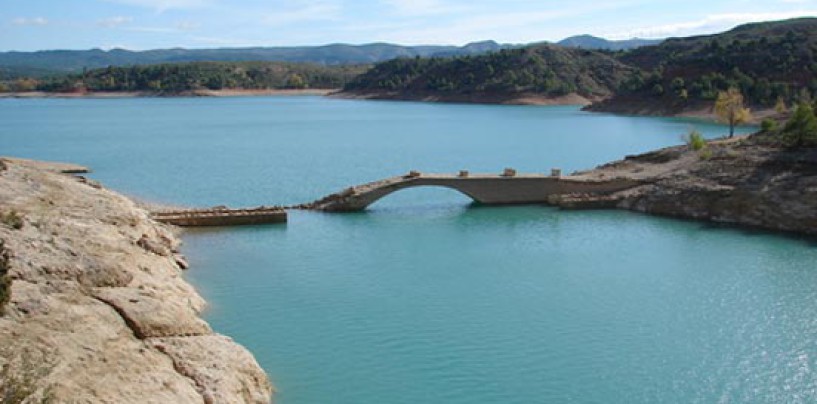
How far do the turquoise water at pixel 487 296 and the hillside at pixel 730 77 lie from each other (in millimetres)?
58394

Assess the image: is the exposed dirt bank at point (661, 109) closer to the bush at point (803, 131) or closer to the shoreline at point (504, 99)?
the shoreline at point (504, 99)

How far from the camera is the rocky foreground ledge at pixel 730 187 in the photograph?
158 ft

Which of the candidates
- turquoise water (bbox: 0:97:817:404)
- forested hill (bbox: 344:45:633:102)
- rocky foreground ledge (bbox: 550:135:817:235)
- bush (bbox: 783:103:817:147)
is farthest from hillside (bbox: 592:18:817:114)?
rocky foreground ledge (bbox: 550:135:817:235)

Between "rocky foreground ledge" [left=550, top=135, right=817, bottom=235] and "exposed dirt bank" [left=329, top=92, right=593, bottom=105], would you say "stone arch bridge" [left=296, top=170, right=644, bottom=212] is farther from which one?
"exposed dirt bank" [left=329, top=92, right=593, bottom=105]

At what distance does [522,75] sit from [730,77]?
170 feet

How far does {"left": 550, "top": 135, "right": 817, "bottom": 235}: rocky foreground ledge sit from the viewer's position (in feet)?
158

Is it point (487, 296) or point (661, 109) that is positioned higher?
point (661, 109)

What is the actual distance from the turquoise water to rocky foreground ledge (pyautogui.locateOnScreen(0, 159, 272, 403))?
235cm

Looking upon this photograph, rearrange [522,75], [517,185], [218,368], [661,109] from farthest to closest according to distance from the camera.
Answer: [522,75]
[661,109]
[517,185]
[218,368]

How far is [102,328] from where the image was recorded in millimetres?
22781

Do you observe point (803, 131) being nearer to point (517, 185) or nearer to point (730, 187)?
point (730, 187)

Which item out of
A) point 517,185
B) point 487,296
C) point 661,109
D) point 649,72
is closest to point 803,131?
point 517,185

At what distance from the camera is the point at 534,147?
89.1 m

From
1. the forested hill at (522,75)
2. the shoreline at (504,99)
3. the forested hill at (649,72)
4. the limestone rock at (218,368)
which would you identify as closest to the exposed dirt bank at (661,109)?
the forested hill at (649,72)
